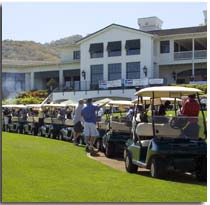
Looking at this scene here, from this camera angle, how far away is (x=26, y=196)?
798cm

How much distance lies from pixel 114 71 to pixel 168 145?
3911cm

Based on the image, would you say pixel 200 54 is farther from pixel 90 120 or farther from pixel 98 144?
pixel 90 120

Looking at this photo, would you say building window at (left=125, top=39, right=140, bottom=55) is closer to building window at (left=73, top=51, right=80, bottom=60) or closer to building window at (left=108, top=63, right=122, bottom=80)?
building window at (left=108, top=63, right=122, bottom=80)

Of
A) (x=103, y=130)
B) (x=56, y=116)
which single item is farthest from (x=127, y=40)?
(x=103, y=130)

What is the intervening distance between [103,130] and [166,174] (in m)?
6.55

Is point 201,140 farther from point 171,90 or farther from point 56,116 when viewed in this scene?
point 56,116

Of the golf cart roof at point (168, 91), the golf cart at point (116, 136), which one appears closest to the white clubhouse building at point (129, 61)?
the golf cart at point (116, 136)

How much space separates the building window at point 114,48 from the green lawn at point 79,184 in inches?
1458

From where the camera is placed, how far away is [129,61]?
48594mm

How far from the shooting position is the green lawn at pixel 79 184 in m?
8.12

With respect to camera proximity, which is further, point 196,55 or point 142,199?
point 196,55

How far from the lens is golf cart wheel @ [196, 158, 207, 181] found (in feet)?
33.7

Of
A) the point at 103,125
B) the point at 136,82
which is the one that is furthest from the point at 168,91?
the point at 136,82

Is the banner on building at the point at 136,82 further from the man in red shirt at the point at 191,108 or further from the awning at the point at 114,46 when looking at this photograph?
the man in red shirt at the point at 191,108
